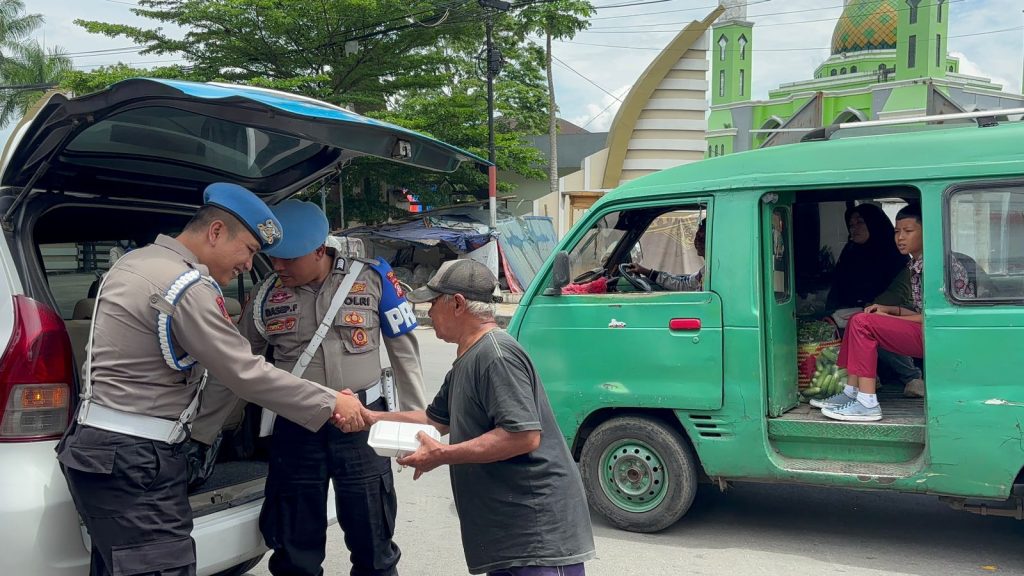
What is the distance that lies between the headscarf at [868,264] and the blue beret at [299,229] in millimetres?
3934

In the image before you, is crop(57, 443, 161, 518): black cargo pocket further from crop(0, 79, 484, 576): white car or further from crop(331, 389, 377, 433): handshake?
crop(331, 389, 377, 433): handshake

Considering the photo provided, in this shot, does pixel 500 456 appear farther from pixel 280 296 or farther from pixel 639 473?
pixel 639 473

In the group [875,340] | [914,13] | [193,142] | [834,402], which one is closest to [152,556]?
[193,142]

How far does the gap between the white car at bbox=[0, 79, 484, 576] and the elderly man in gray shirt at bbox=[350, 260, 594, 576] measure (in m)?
0.87

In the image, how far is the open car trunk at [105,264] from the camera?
354 cm

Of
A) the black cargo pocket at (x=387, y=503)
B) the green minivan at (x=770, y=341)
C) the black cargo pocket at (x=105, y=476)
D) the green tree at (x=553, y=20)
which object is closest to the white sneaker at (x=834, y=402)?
the green minivan at (x=770, y=341)

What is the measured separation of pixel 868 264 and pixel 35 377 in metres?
5.06

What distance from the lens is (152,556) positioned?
8.97ft

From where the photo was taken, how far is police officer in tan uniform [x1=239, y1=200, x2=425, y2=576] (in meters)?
3.43

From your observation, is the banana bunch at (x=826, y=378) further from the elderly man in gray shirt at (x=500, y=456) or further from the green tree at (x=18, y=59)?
the green tree at (x=18, y=59)

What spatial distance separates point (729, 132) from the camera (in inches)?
1813

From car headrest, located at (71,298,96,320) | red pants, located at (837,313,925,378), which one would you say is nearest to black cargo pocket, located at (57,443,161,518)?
car headrest, located at (71,298,96,320)

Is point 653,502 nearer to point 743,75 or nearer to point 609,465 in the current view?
point 609,465

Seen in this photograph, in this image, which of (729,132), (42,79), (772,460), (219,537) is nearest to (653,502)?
(772,460)
